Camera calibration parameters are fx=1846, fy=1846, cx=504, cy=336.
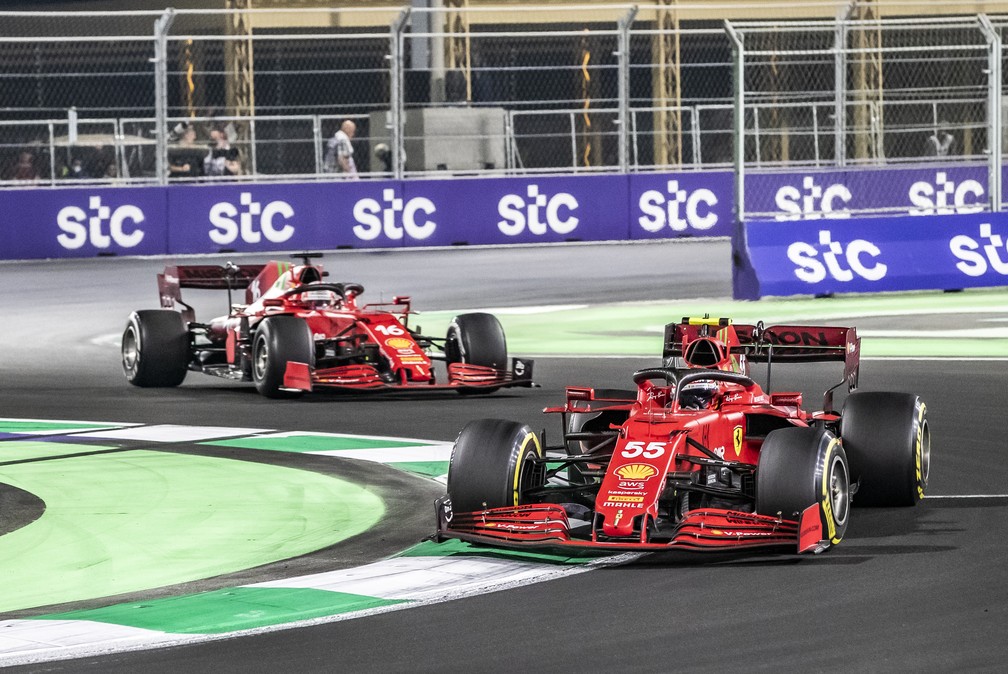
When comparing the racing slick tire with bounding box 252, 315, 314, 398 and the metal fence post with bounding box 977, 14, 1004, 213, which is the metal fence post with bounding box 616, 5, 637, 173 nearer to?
the metal fence post with bounding box 977, 14, 1004, 213

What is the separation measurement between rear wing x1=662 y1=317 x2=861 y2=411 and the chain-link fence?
12.6 metres

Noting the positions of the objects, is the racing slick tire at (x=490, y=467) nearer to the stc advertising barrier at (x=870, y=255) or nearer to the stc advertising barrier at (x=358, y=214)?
the stc advertising barrier at (x=870, y=255)

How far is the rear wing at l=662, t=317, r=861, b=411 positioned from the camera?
1021 cm

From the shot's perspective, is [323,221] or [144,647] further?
[323,221]

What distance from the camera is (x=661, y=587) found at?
776cm

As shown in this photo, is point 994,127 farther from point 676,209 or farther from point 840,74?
point 676,209

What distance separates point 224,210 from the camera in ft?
80.0

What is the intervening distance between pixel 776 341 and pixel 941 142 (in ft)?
54.5

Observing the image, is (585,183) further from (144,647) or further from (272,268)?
(144,647)

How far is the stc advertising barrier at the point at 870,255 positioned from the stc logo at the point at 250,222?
6247 millimetres

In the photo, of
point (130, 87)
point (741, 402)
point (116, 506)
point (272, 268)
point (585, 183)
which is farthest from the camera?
point (585, 183)

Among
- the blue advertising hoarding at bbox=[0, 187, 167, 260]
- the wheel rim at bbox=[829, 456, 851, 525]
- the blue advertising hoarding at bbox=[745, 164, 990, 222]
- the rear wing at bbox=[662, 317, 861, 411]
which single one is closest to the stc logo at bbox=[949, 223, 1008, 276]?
the blue advertising hoarding at bbox=[745, 164, 990, 222]

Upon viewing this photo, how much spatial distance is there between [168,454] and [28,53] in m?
13.3

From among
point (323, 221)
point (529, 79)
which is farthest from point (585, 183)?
point (323, 221)
